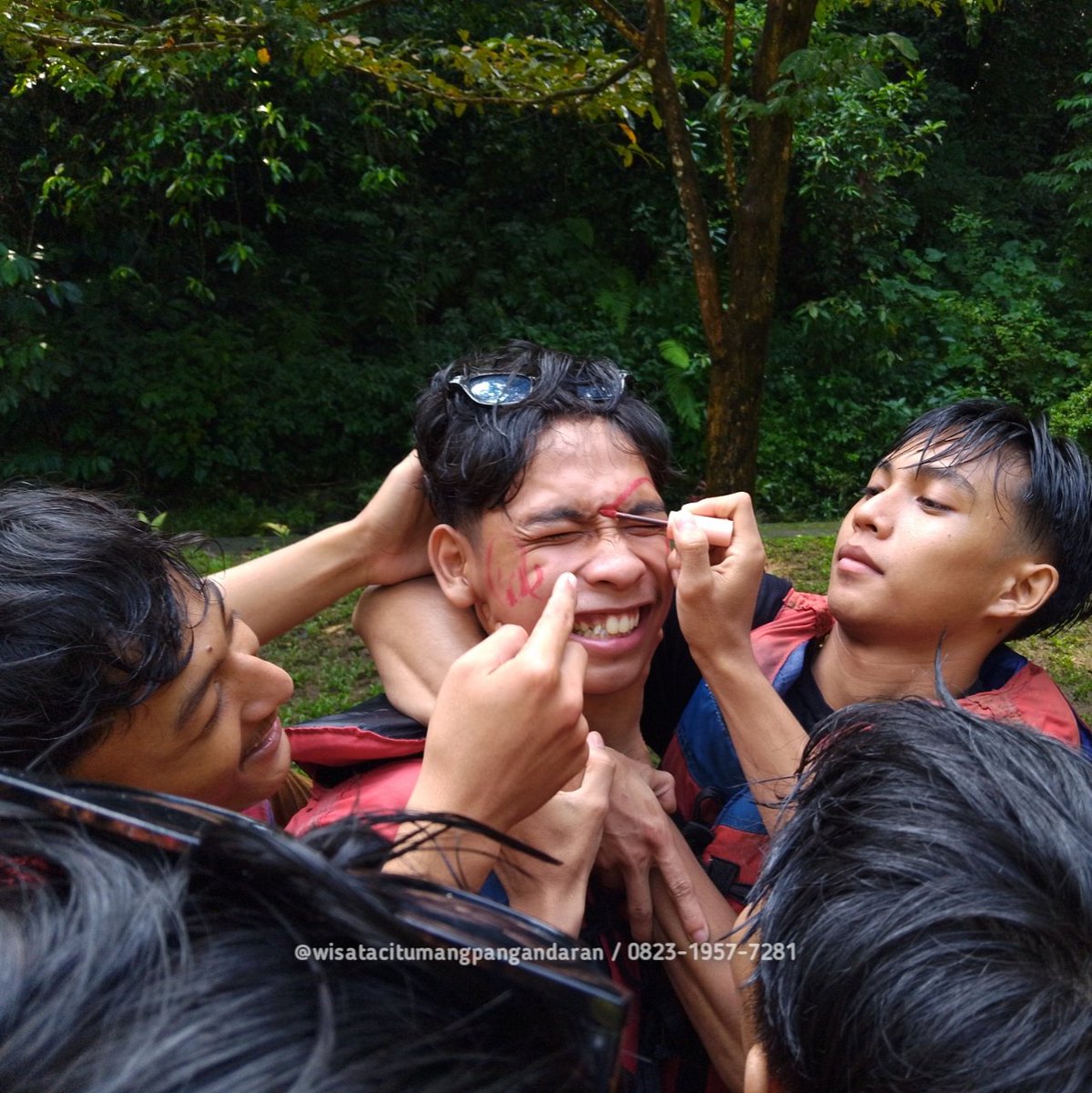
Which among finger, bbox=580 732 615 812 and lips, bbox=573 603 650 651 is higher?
lips, bbox=573 603 650 651

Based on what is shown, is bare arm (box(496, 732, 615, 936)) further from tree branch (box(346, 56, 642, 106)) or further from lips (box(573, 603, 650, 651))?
tree branch (box(346, 56, 642, 106))

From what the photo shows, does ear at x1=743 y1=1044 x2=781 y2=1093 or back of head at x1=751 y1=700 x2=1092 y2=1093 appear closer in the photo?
back of head at x1=751 y1=700 x2=1092 y2=1093

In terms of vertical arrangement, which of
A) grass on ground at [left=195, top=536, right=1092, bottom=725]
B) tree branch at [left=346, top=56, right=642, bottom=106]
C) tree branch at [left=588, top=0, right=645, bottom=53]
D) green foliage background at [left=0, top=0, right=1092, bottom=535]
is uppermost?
tree branch at [left=588, top=0, right=645, bottom=53]

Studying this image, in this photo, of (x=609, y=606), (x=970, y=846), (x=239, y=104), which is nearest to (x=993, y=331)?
(x=239, y=104)

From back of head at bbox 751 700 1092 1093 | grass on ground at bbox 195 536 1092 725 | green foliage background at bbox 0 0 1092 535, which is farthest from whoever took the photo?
green foliage background at bbox 0 0 1092 535

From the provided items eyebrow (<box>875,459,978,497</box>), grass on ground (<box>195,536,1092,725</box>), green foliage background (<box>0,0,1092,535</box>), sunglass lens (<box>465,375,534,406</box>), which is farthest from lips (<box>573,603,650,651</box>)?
green foliage background (<box>0,0,1092,535</box>)

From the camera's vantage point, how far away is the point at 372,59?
14.1ft

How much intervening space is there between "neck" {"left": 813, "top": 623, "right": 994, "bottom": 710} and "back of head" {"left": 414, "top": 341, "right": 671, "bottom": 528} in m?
0.56

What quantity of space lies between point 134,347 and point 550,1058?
29.7 ft

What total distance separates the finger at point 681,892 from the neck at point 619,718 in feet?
0.98

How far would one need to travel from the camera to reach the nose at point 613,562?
1823mm

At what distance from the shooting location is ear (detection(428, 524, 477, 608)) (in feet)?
6.52

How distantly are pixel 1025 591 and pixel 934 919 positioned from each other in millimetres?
1132

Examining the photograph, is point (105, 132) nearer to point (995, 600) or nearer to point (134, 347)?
point (134, 347)
